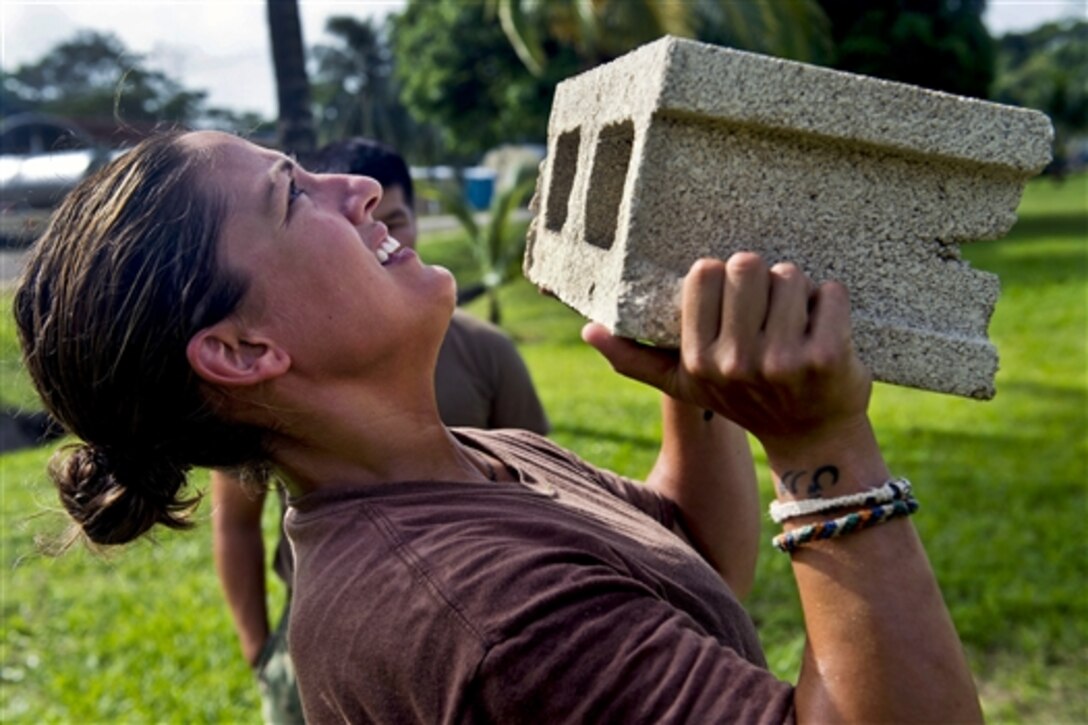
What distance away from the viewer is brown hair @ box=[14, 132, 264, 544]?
155cm

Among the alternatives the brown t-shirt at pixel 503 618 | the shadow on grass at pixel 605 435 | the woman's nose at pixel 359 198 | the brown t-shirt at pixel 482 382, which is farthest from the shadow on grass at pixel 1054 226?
the brown t-shirt at pixel 503 618

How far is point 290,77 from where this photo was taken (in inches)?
238

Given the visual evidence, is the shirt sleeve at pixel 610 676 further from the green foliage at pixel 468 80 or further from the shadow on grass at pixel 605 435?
the green foliage at pixel 468 80

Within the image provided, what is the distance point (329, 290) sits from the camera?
1.56m

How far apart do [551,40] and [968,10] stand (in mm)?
8546

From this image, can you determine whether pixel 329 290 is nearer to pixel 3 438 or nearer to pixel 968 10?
pixel 3 438

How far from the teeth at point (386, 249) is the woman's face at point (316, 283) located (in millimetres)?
11

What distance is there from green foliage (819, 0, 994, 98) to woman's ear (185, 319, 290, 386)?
20875 mm

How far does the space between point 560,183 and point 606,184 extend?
24 centimetres

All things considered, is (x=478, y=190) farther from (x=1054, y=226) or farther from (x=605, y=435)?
(x=605, y=435)

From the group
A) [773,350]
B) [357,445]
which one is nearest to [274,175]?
[357,445]

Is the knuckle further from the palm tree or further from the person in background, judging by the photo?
the palm tree

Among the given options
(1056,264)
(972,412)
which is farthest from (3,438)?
(1056,264)

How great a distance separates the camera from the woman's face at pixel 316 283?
5.13 feet
